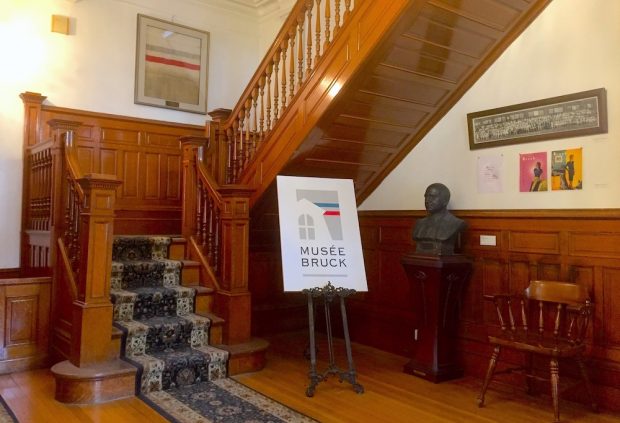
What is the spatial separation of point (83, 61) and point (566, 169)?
476 centimetres

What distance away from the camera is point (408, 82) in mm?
3990

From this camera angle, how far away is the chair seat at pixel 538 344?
3.06 m

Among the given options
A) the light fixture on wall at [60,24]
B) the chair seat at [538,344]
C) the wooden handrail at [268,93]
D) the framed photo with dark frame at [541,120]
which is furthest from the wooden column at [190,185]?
the chair seat at [538,344]

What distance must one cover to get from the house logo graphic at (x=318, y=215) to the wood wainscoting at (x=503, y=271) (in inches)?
33.6

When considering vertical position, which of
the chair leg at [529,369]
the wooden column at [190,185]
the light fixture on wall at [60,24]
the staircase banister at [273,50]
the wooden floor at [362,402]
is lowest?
the wooden floor at [362,402]

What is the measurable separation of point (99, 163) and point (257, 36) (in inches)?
109

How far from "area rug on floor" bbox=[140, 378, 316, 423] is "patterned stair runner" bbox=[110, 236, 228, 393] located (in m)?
0.12

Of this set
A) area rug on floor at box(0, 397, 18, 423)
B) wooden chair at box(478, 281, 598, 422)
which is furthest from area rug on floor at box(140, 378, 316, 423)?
wooden chair at box(478, 281, 598, 422)

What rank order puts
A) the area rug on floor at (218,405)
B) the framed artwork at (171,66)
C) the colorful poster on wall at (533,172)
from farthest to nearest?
the framed artwork at (171,66) → the colorful poster on wall at (533,172) → the area rug on floor at (218,405)

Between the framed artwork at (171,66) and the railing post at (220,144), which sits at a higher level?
the framed artwork at (171,66)

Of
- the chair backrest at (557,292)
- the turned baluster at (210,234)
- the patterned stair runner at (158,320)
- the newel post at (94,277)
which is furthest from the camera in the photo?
the turned baluster at (210,234)

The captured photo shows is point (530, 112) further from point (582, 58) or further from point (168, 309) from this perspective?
point (168, 309)

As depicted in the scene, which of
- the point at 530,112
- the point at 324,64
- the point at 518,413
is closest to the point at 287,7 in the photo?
the point at 324,64

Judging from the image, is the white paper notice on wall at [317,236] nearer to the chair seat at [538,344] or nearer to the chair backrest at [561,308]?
the chair seat at [538,344]
